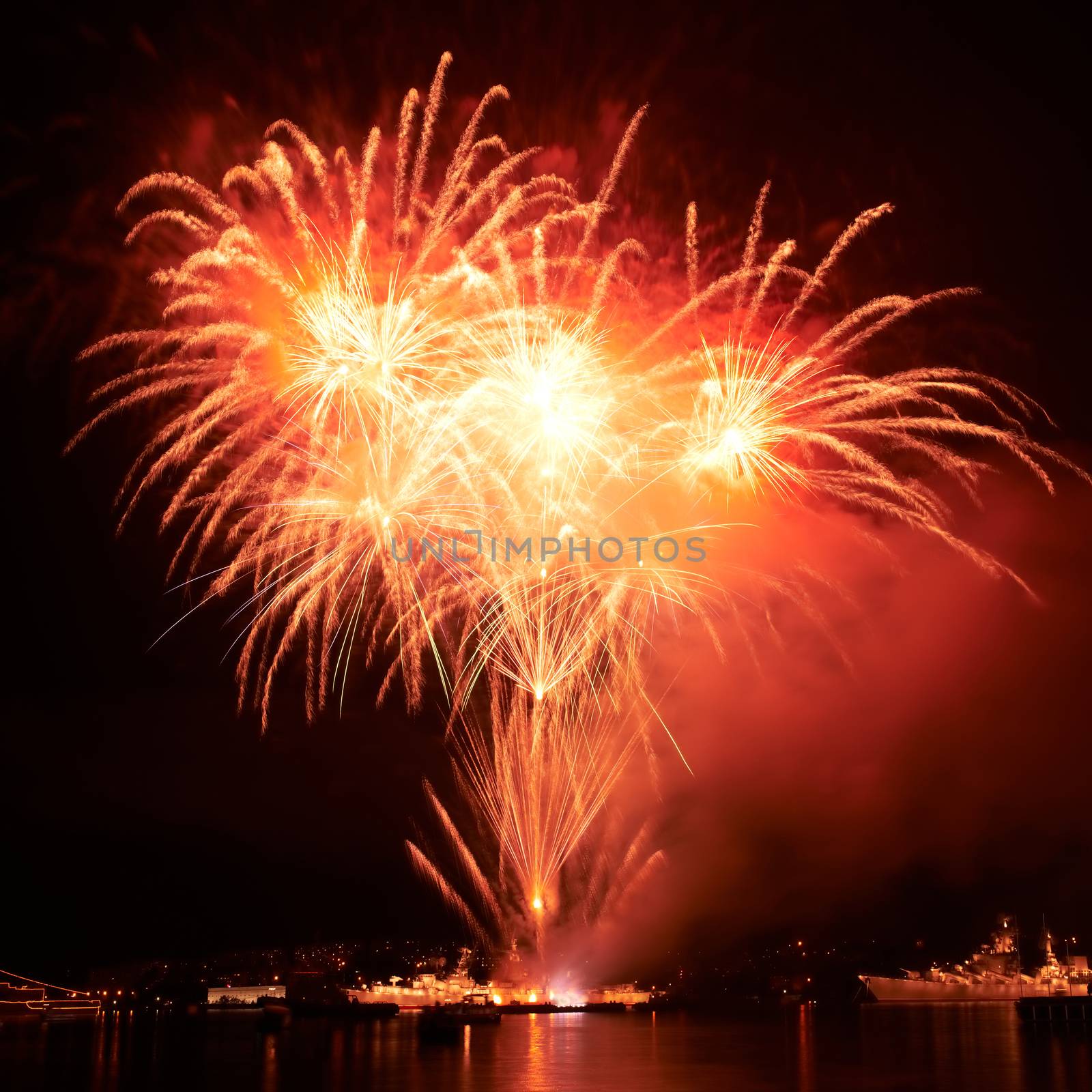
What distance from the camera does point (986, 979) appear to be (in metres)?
135

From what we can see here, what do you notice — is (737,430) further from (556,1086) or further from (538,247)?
(556,1086)

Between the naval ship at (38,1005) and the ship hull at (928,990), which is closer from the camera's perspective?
the naval ship at (38,1005)

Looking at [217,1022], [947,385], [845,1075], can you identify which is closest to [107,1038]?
[217,1022]

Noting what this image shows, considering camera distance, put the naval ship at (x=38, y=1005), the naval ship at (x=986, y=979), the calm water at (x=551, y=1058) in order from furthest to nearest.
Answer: the naval ship at (x=986, y=979) → the naval ship at (x=38, y=1005) → the calm water at (x=551, y=1058)

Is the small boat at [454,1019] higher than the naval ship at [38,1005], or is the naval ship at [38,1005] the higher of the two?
the small boat at [454,1019]

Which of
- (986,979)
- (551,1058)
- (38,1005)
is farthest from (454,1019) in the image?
(986,979)

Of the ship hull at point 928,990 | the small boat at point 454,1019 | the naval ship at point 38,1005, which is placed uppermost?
the small boat at point 454,1019

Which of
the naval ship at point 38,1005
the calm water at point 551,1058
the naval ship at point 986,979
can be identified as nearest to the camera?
the calm water at point 551,1058

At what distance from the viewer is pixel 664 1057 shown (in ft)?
139

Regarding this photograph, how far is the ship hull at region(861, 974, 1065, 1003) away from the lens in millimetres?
135250

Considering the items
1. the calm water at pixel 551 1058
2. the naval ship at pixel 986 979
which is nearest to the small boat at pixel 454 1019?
the calm water at pixel 551 1058

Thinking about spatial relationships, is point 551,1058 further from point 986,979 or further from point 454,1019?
point 986,979

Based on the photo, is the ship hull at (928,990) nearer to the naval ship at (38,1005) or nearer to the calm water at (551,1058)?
the calm water at (551,1058)

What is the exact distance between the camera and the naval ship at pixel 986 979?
411 ft
